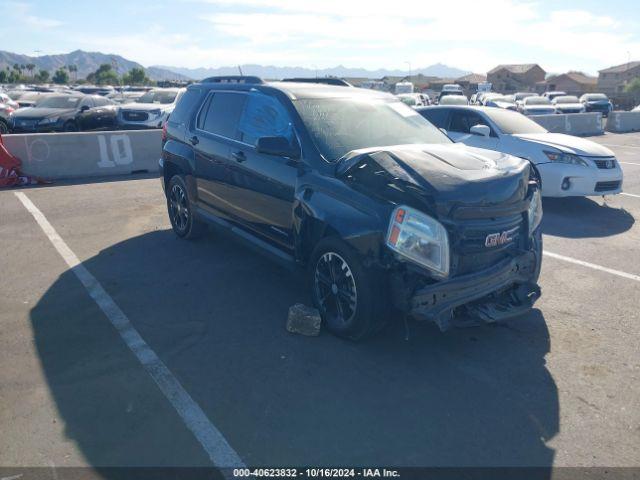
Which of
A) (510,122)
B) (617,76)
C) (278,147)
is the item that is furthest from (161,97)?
(617,76)

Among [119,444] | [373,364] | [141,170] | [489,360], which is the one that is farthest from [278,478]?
[141,170]

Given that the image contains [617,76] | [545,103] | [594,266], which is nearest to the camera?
[594,266]

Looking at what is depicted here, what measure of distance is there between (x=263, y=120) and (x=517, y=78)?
10770cm

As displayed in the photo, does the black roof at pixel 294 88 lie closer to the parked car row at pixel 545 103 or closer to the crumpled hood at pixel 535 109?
the parked car row at pixel 545 103

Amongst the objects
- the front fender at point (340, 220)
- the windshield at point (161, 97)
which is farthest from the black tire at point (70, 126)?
the front fender at point (340, 220)

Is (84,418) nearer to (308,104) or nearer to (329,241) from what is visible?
(329,241)

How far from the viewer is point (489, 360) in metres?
4.05

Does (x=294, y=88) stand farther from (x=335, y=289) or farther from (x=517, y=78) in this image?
(x=517, y=78)

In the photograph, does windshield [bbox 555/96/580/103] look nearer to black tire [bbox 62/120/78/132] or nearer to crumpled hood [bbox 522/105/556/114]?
crumpled hood [bbox 522/105/556/114]

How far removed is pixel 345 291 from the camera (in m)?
4.18

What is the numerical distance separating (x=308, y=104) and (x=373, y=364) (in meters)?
2.47

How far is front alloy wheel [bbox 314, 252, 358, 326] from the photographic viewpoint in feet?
13.5

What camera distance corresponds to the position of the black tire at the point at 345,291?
3.92 metres

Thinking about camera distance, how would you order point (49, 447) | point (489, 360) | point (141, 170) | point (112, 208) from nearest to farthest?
point (49, 447) → point (489, 360) → point (112, 208) → point (141, 170)
